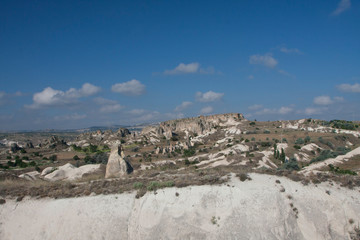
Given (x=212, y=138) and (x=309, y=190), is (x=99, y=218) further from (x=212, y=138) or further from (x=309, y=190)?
(x=212, y=138)

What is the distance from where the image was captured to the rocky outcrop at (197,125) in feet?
340

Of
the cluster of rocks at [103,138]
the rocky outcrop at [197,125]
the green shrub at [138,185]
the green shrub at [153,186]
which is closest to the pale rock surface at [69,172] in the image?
the green shrub at [138,185]

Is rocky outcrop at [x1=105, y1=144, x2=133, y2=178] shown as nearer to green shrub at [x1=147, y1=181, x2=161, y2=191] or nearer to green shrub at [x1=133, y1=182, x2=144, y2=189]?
green shrub at [x1=133, y1=182, x2=144, y2=189]

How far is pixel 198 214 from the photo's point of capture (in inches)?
449

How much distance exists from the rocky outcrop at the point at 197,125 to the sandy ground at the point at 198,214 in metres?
85.0

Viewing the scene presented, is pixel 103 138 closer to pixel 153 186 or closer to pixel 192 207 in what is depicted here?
pixel 153 186

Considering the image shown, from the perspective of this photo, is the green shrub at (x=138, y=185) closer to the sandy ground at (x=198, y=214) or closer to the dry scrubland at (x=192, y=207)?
the dry scrubland at (x=192, y=207)

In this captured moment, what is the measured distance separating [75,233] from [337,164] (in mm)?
34684

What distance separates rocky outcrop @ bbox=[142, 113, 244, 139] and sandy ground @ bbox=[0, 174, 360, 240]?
279ft

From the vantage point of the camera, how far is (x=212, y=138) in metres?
86.1

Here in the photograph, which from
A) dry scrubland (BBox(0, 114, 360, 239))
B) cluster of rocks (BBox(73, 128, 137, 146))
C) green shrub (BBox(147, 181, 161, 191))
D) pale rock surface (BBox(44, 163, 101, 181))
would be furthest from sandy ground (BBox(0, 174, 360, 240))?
cluster of rocks (BBox(73, 128, 137, 146))

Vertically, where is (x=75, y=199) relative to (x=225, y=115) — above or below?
below

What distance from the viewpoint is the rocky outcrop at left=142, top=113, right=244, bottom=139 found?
340 ft

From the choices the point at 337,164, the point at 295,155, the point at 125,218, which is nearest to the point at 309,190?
the point at 125,218
